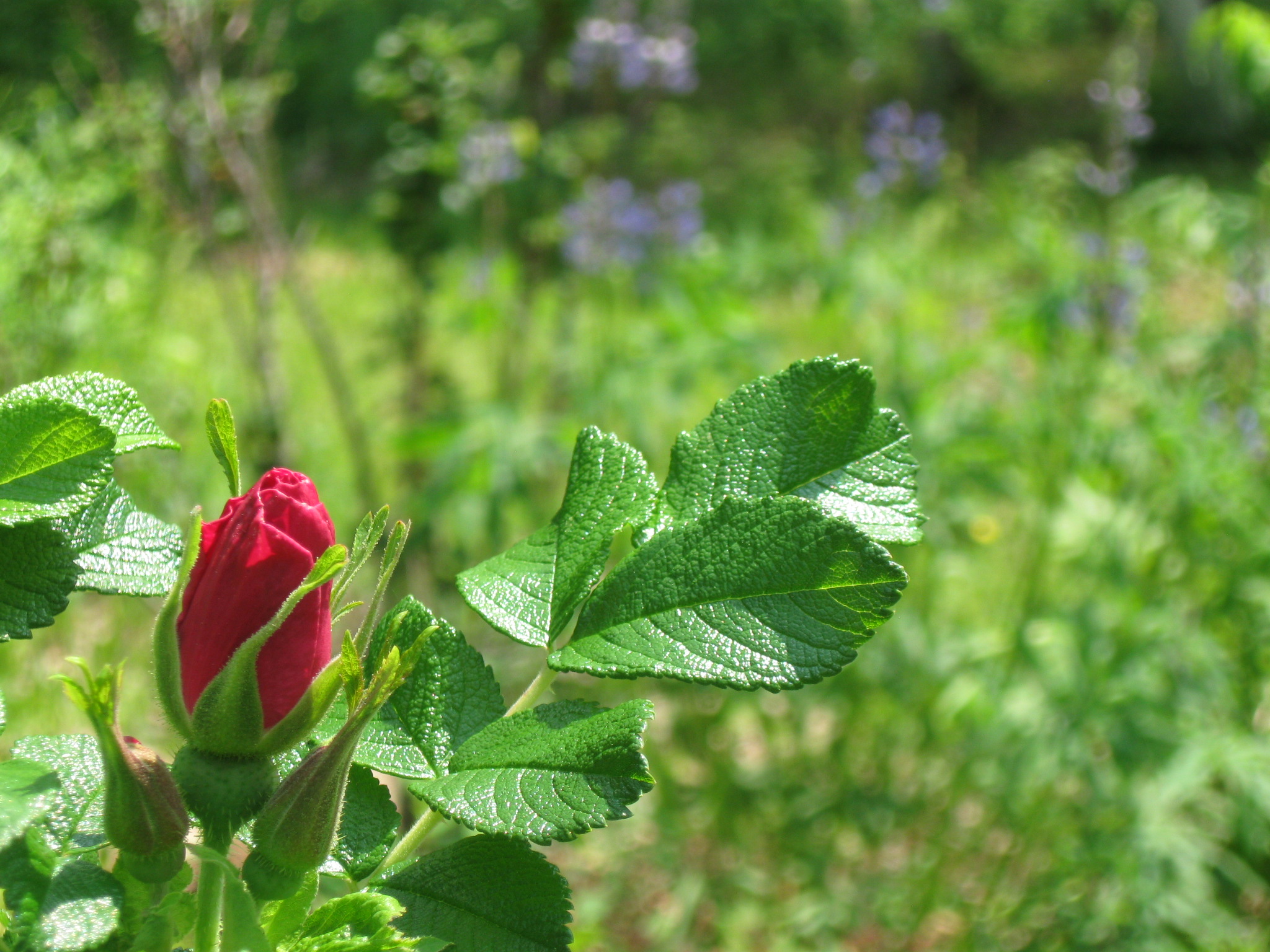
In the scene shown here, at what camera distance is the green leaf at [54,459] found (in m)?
0.26

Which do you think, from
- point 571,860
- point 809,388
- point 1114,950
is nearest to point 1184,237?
point 1114,950

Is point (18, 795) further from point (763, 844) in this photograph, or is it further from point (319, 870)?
point (763, 844)

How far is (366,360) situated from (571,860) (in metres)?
1.11

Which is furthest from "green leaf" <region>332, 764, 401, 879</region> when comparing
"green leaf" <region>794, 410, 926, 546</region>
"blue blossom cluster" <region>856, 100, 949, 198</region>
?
"blue blossom cluster" <region>856, 100, 949, 198</region>

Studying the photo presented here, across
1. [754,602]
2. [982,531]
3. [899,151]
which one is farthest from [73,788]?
[899,151]

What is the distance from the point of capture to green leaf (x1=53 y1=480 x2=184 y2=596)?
0.29m

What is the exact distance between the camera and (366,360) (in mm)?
2428

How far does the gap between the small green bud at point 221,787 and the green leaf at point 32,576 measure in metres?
0.05

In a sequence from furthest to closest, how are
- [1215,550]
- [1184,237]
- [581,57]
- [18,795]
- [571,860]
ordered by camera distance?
[581,57]
[571,860]
[1184,237]
[1215,550]
[18,795]

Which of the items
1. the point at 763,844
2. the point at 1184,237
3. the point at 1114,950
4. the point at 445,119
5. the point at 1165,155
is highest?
the point at 445,119

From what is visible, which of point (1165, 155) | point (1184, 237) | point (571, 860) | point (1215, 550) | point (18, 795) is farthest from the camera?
point (1165, 155)

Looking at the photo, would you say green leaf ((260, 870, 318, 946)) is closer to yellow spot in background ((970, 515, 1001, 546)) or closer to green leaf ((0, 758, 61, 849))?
green leaf ((0, 758, 61, 849))

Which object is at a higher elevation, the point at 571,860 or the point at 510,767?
the point at 510,767

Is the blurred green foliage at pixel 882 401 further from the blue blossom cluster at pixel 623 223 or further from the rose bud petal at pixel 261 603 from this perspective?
the rose bud petal at pixel 261 603
